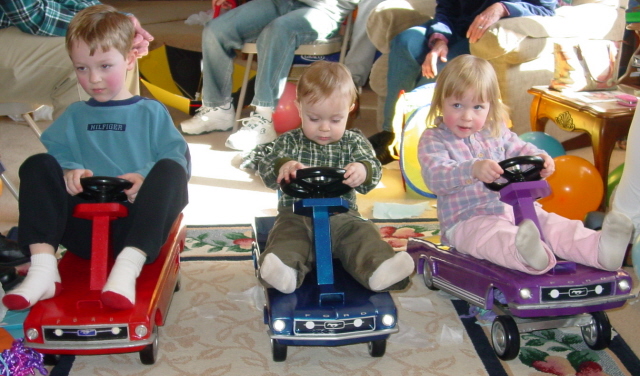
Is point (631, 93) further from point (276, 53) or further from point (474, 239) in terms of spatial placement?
point (276, 53)

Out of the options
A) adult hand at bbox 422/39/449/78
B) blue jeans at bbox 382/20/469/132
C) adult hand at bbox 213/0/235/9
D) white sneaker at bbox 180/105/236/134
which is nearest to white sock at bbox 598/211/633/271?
adult hand at bbox 422/39/449/78

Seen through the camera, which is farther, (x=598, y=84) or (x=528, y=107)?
(x=528, y=107)

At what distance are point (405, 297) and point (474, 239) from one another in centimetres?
30

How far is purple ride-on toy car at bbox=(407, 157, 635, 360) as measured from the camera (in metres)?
1.54

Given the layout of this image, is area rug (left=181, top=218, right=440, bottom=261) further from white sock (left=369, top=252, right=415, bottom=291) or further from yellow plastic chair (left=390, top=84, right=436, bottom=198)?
white sock (left=369, top=252, right=415, bottom=291)

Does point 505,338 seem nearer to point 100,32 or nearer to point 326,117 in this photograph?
point 326,117

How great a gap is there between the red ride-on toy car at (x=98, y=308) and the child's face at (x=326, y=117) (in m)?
0.50

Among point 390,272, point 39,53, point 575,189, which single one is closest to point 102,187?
point 390,272

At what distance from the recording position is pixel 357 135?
6.19 ft

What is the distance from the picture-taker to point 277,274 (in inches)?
60.3

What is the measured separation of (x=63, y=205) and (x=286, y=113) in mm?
1936

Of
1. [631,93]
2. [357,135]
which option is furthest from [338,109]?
[631,93]

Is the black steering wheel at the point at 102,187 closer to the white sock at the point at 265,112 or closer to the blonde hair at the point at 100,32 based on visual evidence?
the blonde hair at the point at 100,32

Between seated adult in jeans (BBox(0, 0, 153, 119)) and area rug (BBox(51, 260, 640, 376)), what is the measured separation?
1016 mm
